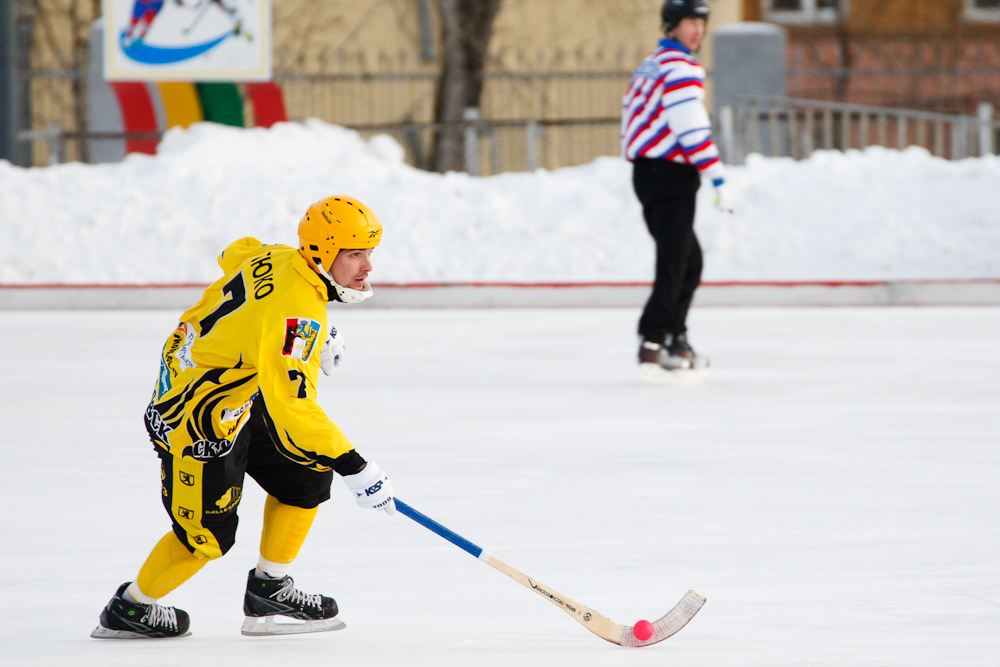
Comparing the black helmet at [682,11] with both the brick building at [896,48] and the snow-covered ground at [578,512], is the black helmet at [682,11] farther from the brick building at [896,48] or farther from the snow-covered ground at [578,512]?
the brick building at [896,48]

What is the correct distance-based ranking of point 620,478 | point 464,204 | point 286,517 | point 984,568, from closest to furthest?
point 286,517 < point 984,568 < point 620,478 < point 464,204

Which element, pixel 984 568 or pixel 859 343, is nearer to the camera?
pixel 984 568

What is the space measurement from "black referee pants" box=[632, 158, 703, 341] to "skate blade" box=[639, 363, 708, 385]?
6.1 inches

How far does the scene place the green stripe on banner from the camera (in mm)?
15602

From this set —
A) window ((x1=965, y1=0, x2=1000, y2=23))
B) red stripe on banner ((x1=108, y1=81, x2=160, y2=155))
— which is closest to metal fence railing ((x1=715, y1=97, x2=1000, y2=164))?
red stripe on banner ((x1=108, y1=81, x2=160, y2=155))

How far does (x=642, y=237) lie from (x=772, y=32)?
202 inches

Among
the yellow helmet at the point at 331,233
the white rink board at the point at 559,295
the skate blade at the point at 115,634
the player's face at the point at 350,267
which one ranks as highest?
the yellow helmet at the point at 331,233

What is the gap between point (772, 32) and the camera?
673 inches

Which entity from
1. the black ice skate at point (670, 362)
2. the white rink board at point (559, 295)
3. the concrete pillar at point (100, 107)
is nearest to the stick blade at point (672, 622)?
the black ice skate at point (670, 362)

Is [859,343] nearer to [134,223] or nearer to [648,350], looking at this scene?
[648,350]

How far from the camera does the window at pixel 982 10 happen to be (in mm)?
27031

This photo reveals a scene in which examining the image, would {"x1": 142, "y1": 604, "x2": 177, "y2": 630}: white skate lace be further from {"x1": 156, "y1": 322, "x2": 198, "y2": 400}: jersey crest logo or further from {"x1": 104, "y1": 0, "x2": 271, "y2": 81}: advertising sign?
{"x1": 104, "y1": 0, "x2": 271, "y2": 81}: advertising sign

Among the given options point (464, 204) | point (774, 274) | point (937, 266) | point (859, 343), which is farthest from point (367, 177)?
point (859, 343)

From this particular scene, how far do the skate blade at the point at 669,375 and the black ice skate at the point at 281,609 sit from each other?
14.1 ft
